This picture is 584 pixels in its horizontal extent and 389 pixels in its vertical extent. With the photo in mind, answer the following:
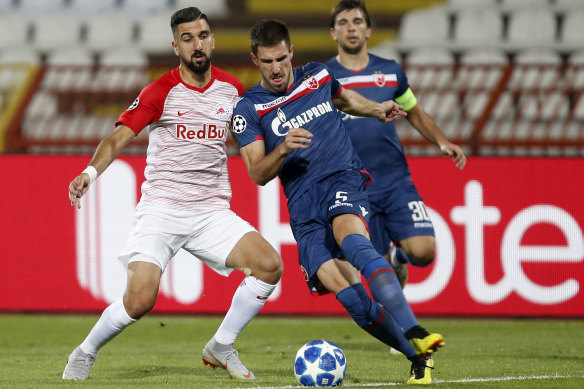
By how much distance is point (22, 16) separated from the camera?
15086 mm

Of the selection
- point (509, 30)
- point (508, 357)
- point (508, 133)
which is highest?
point (509, 30)

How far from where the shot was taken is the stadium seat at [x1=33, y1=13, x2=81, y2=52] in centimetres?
1446

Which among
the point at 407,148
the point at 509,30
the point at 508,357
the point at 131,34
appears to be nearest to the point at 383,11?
the point at 509,30

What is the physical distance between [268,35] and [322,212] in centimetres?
108

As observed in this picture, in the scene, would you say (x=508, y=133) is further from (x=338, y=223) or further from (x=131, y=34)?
(x=131, y=34)

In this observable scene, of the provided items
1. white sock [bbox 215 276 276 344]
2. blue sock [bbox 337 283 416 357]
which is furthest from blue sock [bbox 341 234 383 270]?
white sock [bbox 215 276 276 344]

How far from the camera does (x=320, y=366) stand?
5.11 meters

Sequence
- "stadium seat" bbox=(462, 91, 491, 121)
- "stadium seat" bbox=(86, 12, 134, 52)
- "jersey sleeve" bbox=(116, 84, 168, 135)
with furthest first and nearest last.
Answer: "stadium seat" bbox=(86, 12, 134, 52) → "stadium seat" bbox=(462, 91, 491, 121) → "jersey sleeve" bbox=(116, 84, 168, 135)

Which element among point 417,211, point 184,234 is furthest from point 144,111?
point 417,211

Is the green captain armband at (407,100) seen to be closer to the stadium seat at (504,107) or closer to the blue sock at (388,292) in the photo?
the blue sock at (388,292)

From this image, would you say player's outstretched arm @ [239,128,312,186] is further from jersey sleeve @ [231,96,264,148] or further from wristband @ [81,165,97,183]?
wristband @ [81,165,97,183]

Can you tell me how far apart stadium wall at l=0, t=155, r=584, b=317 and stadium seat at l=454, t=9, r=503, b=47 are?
13.7 ft

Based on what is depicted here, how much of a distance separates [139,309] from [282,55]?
5.77ft

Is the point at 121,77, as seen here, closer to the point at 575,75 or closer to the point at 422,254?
the point at 422,254
